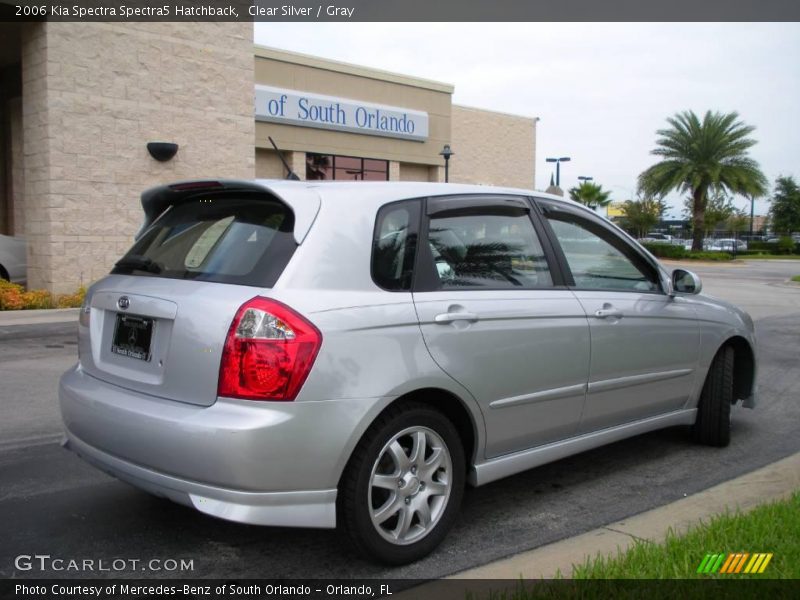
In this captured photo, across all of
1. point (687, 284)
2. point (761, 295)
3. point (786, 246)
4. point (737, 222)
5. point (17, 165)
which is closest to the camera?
point (687, 284)

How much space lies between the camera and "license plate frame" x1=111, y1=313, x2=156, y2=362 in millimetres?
3326

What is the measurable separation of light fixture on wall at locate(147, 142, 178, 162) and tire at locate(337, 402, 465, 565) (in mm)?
12530

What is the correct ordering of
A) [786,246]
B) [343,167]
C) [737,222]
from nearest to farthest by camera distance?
[343,167], [786,246], [737,222]

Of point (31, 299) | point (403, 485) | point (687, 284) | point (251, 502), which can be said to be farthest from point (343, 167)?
point (251, 502)

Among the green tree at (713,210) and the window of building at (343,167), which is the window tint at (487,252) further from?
the green tree at (713,210)

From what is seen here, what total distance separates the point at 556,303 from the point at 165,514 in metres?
2.39

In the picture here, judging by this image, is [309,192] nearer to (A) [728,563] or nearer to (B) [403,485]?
(B) [403,485]

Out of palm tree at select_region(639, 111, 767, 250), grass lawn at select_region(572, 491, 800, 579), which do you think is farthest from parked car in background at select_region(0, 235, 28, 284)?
palm tree at select_region(639, 111, 767, 250)

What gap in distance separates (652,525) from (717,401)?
5.72 ft

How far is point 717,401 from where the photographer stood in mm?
5273

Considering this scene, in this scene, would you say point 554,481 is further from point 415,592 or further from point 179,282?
point 179,282

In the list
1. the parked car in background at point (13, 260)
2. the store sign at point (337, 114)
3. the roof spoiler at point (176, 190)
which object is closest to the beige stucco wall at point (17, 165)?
the parked car in background at point (13, 260)

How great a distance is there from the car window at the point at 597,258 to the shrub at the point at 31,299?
35.4 feet

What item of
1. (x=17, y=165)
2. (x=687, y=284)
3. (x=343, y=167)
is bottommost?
(x=687, y=284)
